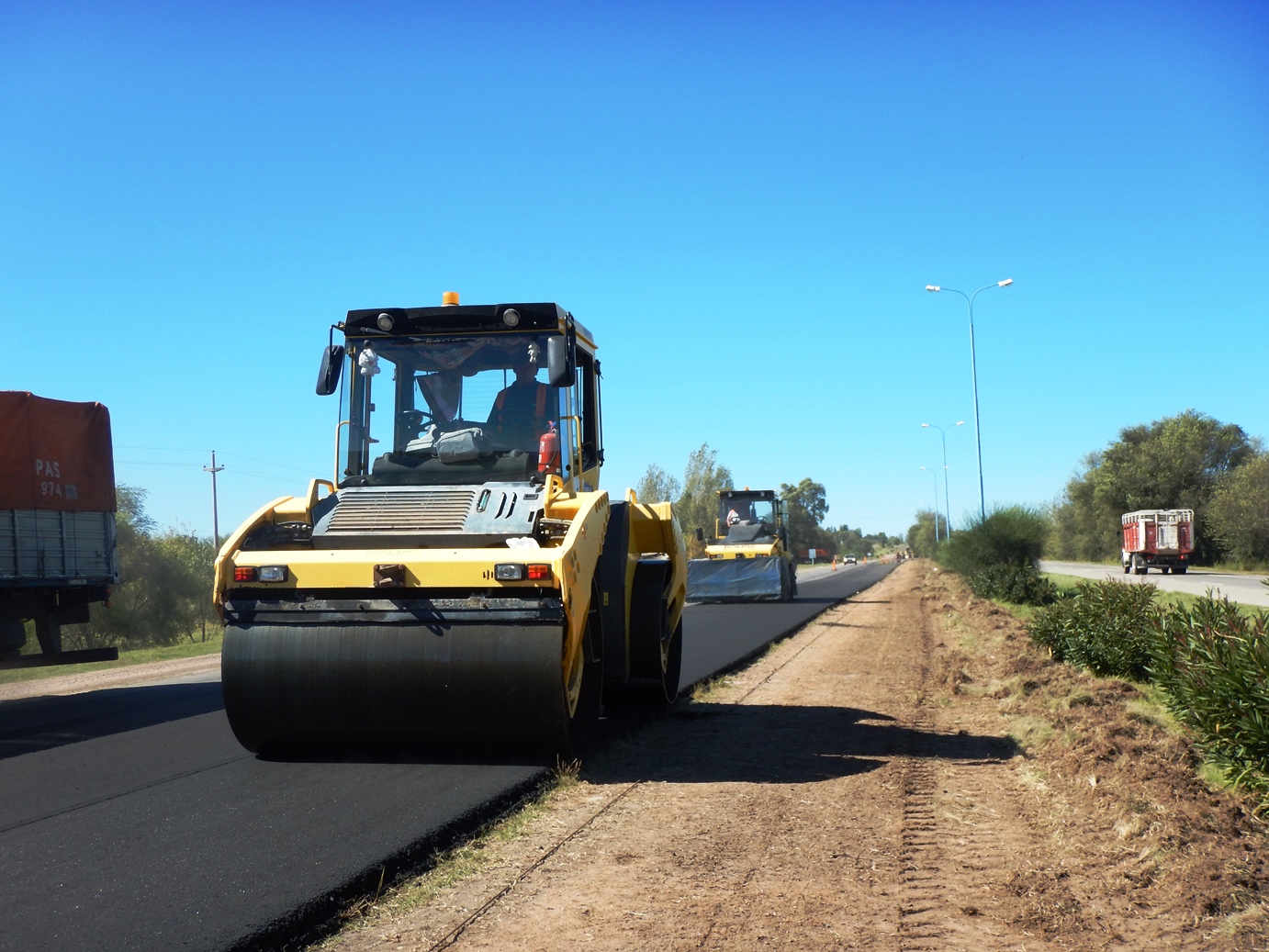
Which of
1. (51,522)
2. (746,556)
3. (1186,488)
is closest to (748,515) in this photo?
(746,556)

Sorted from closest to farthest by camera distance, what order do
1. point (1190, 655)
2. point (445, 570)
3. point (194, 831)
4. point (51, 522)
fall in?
point (194, 831) < point (445, 570) < point (1190, 655) < point (51, 522)

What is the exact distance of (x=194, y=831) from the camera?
562 centimetres

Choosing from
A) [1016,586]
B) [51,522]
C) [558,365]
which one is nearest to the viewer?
[558,365]

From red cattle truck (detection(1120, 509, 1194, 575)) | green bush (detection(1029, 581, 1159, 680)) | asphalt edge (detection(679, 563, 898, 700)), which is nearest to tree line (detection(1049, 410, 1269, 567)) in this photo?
red cattle truck (detection(1120, 509, 1194, 575))

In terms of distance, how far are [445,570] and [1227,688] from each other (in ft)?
15.3

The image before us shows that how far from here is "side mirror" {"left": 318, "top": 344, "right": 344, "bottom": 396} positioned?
26.3 ft

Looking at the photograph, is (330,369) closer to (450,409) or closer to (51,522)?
(450,409)

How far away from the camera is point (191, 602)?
95.6ft

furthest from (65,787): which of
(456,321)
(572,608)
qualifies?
(456,321)

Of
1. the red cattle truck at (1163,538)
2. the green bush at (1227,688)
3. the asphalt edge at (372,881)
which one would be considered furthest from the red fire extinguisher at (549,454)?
the red cattle truck at (1163,538)

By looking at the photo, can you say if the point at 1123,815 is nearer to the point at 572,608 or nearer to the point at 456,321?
the point at 572,608

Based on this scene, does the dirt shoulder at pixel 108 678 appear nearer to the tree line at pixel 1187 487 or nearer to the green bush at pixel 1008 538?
the green bush at pixel 1008 538

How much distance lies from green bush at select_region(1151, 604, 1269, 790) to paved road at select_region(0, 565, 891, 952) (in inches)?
162

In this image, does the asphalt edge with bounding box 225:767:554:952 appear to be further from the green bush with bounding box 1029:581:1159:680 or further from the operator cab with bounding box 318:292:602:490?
the green bush with bounding box 1029:581:1159:680
